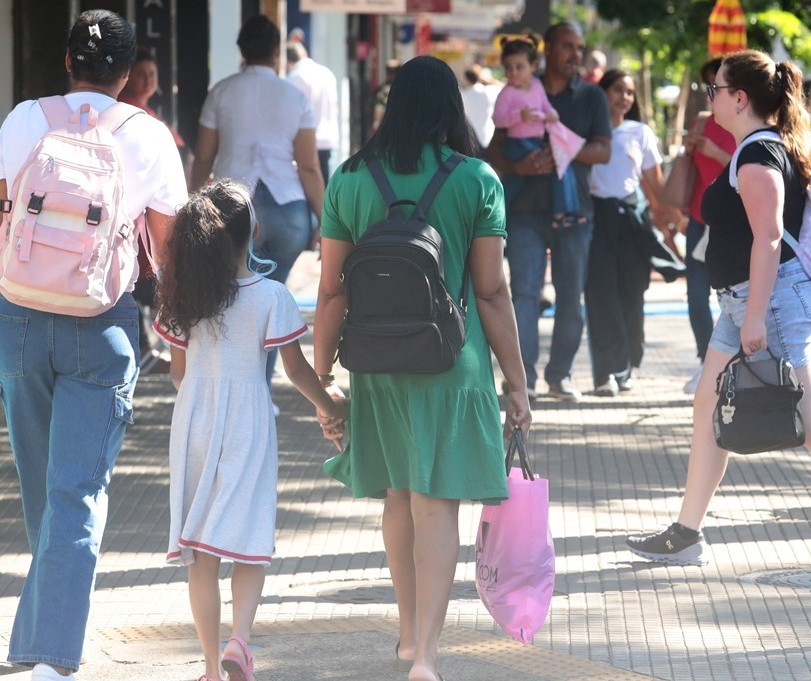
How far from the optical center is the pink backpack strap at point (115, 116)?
4492mm

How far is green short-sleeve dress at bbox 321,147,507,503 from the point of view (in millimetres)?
4527

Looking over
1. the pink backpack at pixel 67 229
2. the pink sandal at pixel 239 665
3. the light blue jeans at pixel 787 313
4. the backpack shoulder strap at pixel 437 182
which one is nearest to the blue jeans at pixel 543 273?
the light blue jeans at pixel 787 313

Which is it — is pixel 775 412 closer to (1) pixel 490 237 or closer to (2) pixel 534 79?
(1) pixel 490 237

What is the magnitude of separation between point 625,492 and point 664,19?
16.4 meters

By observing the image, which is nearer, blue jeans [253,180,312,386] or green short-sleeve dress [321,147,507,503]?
green short-sleeve dress [321,147,507,503]

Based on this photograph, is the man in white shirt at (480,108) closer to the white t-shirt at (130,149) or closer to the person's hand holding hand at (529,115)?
the person's hand holding hand at (529,115)

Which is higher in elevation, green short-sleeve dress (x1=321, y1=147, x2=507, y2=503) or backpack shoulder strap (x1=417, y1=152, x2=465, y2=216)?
backpack shoulder strap (x1=417, y1=152, x2=465, y2=216)

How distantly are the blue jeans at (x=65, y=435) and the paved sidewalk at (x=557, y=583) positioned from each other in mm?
327

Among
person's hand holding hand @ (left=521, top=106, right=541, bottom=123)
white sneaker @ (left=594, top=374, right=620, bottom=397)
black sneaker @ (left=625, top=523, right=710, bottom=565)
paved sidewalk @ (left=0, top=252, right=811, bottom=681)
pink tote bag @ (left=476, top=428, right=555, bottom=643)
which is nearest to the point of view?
pink tote bag @ (left=476, top=428, right=555, bottom=643)

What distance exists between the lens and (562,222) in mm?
9773

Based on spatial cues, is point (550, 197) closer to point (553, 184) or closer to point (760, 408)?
point (553, 184)

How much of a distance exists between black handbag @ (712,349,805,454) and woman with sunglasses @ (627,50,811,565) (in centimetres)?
8

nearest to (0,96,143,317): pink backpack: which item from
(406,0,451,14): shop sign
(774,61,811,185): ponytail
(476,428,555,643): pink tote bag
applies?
(476,428,555,643): pink tote bag

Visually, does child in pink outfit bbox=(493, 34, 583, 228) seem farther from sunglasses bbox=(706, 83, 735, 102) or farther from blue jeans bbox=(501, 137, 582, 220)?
sunglasses bbox=(706, 83, 735, 102)
